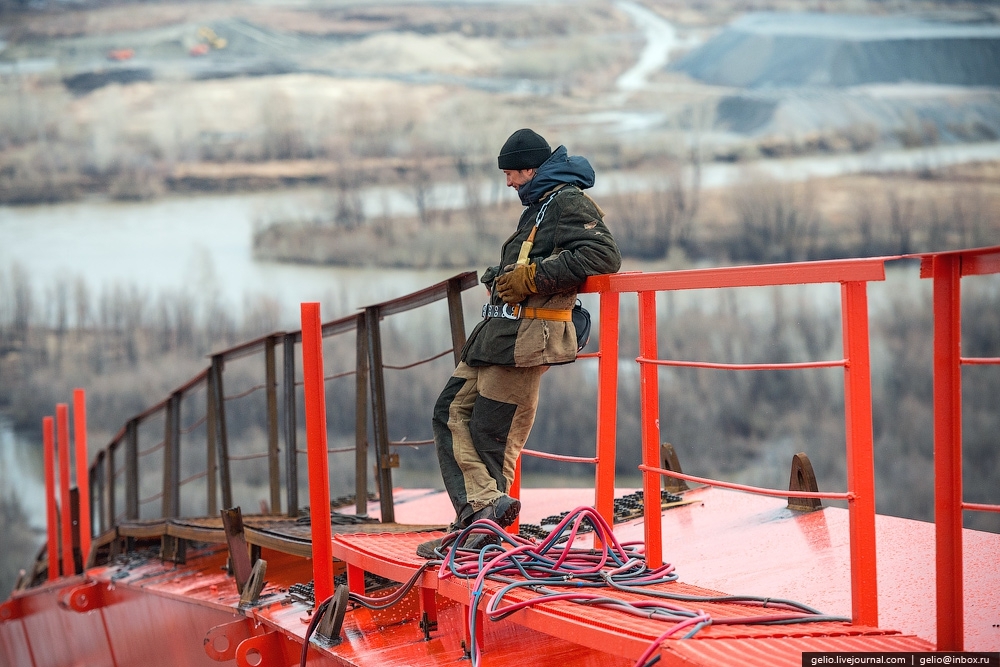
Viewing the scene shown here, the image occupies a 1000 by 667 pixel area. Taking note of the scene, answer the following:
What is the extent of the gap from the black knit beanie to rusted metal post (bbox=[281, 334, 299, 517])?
1942 millimetres

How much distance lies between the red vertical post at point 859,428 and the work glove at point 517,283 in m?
0.89

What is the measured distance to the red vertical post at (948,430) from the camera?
1.53 metres

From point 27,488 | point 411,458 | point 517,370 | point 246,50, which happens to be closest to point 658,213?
point 411,458

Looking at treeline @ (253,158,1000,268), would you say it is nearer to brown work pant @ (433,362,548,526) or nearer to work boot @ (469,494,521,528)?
brown work pant @ (433,362,548,526)

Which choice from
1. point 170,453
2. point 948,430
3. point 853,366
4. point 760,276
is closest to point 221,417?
point 170,453

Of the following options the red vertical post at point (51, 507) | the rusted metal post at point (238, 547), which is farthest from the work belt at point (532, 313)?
the red vertical post at point (51, 507)

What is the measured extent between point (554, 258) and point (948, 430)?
1.19 metres

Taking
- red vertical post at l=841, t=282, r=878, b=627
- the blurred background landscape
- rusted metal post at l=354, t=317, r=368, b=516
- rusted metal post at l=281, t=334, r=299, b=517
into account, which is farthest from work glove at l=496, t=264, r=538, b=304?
the blurred background landscape

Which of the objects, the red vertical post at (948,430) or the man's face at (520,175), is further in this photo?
the man's face at (520,175)

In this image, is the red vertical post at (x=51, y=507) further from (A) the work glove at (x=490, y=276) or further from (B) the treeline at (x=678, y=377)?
(B) the treeline at (x=678, y=377)

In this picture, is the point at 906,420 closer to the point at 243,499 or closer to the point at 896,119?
the point at 896,119

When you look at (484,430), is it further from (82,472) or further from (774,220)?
(774,220)

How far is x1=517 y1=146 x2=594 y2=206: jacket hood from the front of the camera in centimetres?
263

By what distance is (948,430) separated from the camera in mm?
1552
